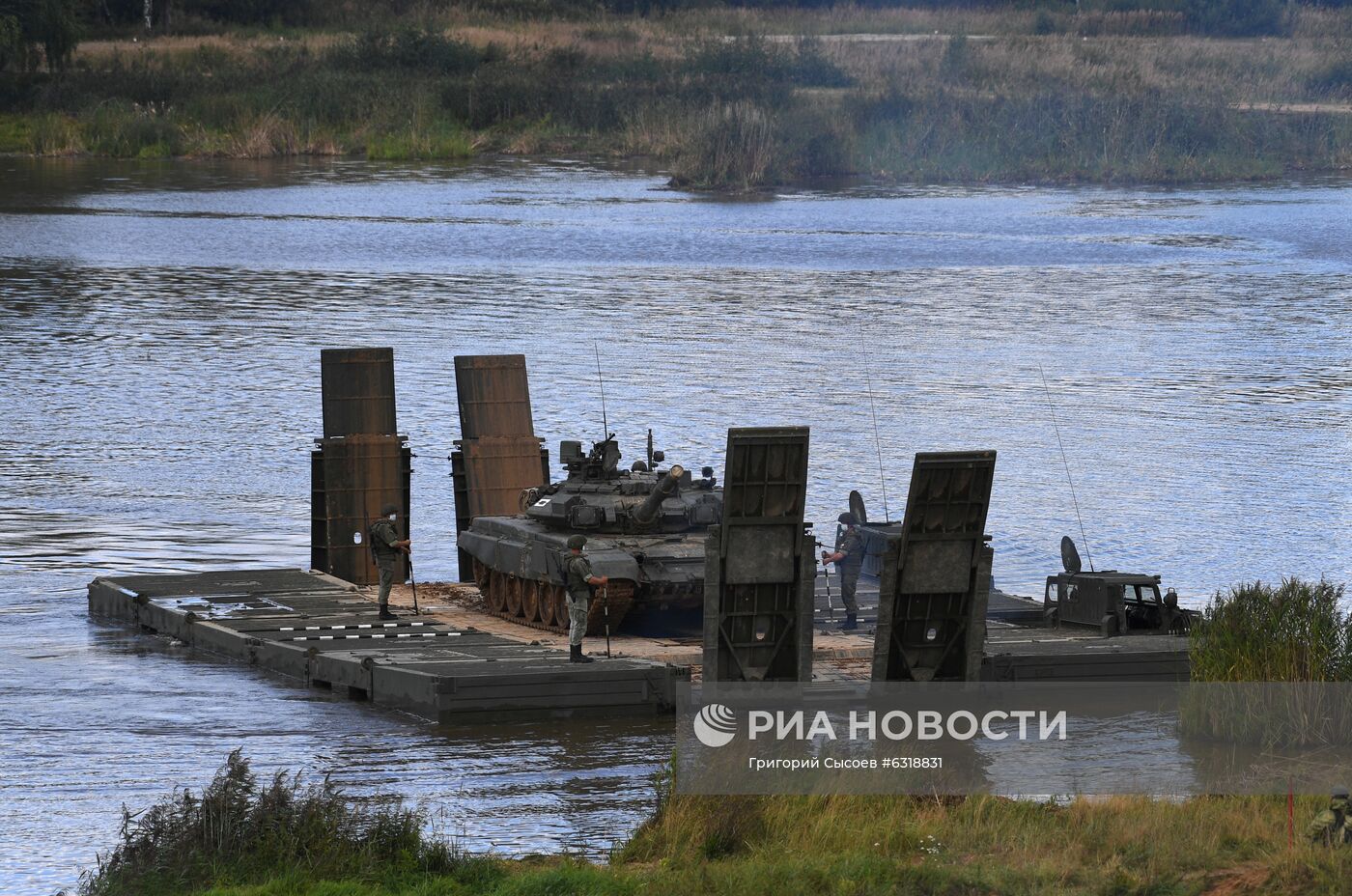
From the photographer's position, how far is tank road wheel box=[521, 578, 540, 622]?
2502cm

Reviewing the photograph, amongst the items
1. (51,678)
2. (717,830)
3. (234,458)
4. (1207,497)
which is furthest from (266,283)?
(717,830)

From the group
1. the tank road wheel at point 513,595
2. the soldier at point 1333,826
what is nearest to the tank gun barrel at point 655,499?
the tank road wheel at point 513,595

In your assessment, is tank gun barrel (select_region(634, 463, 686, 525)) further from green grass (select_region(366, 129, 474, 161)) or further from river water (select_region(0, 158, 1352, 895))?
green grass (select_region(366, 129, 474, 161))

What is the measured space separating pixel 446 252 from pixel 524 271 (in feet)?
11.6

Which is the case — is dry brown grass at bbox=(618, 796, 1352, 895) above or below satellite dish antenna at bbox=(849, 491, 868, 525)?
below

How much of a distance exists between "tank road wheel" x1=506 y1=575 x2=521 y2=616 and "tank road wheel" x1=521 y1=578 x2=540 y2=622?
0.25 ft

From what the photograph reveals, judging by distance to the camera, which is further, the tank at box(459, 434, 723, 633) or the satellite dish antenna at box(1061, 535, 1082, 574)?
the satellite dish antenna at box(1061, 535, 1082, 574)

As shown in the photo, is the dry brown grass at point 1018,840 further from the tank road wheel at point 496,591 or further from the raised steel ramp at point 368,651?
the tank road wheel at point 496,591

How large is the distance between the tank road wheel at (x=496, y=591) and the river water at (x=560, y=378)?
Answer: 3522 millimetres

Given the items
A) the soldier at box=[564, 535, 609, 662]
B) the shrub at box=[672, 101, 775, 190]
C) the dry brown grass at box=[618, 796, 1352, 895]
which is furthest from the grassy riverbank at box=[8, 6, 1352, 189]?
the dry brown grass at box=[618, 796, 1352, 895]

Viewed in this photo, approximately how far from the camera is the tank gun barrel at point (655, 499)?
2455 cm

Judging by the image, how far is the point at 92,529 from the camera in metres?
33.0

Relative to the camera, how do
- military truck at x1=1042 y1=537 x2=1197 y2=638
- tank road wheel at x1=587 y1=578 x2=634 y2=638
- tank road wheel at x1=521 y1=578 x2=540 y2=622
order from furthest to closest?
1. tank road wheel at x1=521 y1=578 x2=540 y2=622
2. military truck at x1=1042 y1=537 x2=1197 y2=638
3. tank road wheel at x1=587 y1=578 x2=634 y2=638

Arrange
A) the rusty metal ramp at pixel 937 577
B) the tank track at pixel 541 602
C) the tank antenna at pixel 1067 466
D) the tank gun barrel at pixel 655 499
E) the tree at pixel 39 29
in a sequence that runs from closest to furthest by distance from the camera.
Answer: the rusty metal ramp at pixel 937 577 → the tank track at pixel 541 602 → the tank gun barrel at pixel 655 499 → the tank antenna at pixel 1067 466 → the tree at pixel 39 29
